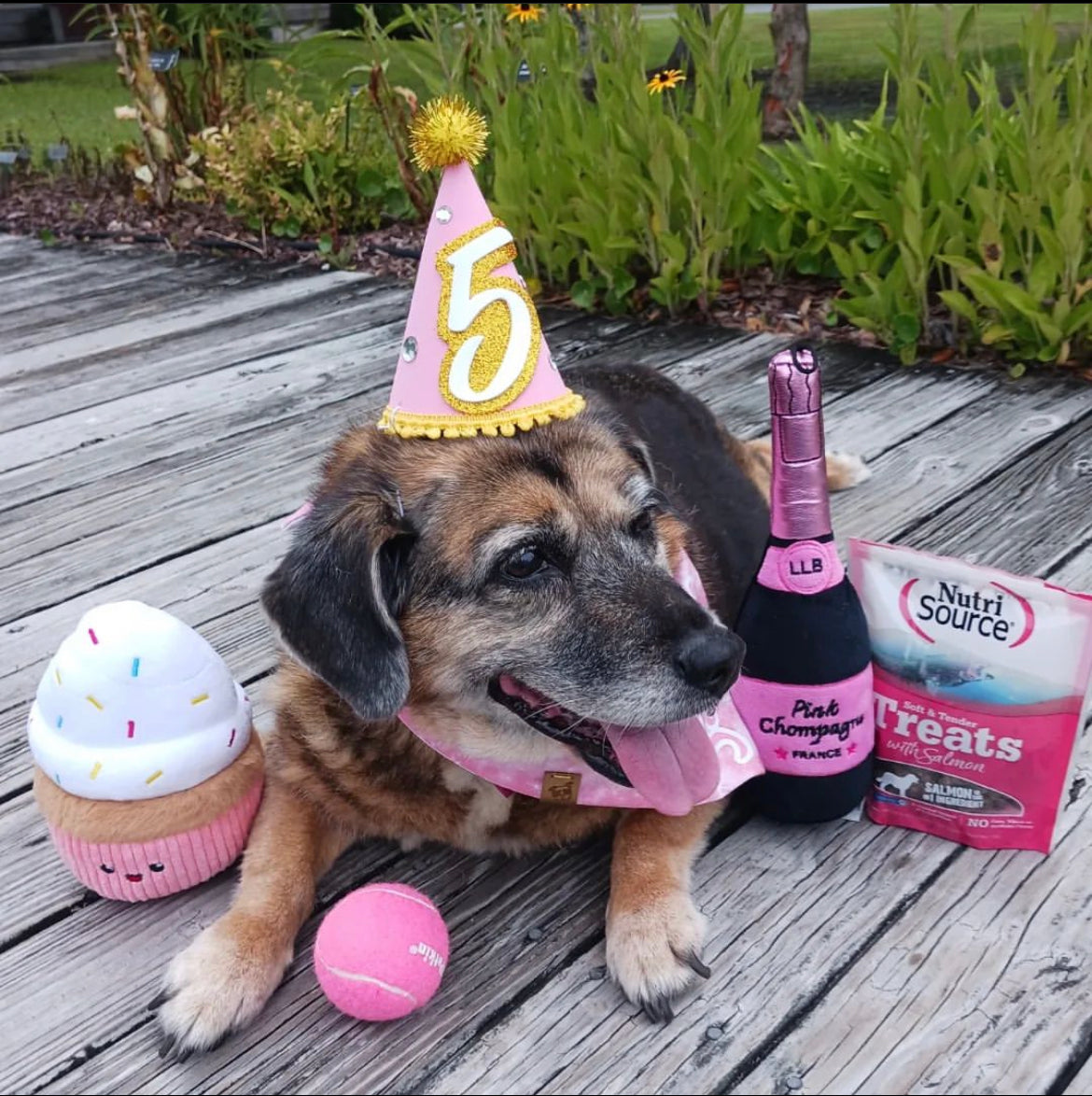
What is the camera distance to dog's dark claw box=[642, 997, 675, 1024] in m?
1.88

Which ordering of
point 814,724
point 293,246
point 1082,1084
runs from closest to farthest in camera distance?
point 1082,1084 → point 814,724 → point 293,246

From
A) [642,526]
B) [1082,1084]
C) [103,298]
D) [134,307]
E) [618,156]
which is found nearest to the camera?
[1082,1084]

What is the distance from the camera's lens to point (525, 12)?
238 inches

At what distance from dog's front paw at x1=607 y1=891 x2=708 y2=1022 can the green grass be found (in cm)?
373

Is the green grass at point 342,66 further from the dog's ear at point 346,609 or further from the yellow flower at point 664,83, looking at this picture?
the dog's ear at point 346,609

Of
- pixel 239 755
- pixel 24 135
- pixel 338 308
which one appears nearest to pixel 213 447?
pixel 338 308

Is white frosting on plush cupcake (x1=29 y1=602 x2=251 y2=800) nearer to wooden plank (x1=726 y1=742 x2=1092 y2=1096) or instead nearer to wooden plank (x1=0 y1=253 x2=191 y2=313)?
wooden plank (x1=726 y1=742 x2=1092 y2=1096)

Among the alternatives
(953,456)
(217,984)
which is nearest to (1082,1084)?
(217,984)

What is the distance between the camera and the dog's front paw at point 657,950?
1896 millimetres

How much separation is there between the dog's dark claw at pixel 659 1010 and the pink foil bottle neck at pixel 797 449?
87 centimetres

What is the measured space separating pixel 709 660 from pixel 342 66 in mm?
17244

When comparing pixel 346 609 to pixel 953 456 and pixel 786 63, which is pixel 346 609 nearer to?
pixel 953 456

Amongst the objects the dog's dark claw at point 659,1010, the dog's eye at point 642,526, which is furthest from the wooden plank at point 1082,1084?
the dog's eye at point 642,526

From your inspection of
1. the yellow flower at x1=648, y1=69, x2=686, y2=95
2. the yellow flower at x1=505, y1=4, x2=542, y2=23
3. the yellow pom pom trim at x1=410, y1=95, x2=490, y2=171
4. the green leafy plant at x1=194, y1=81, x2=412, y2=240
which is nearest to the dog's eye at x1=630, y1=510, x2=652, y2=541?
the yellow pom pom trim at x1=410, y1=95, x2=490, y2=171
